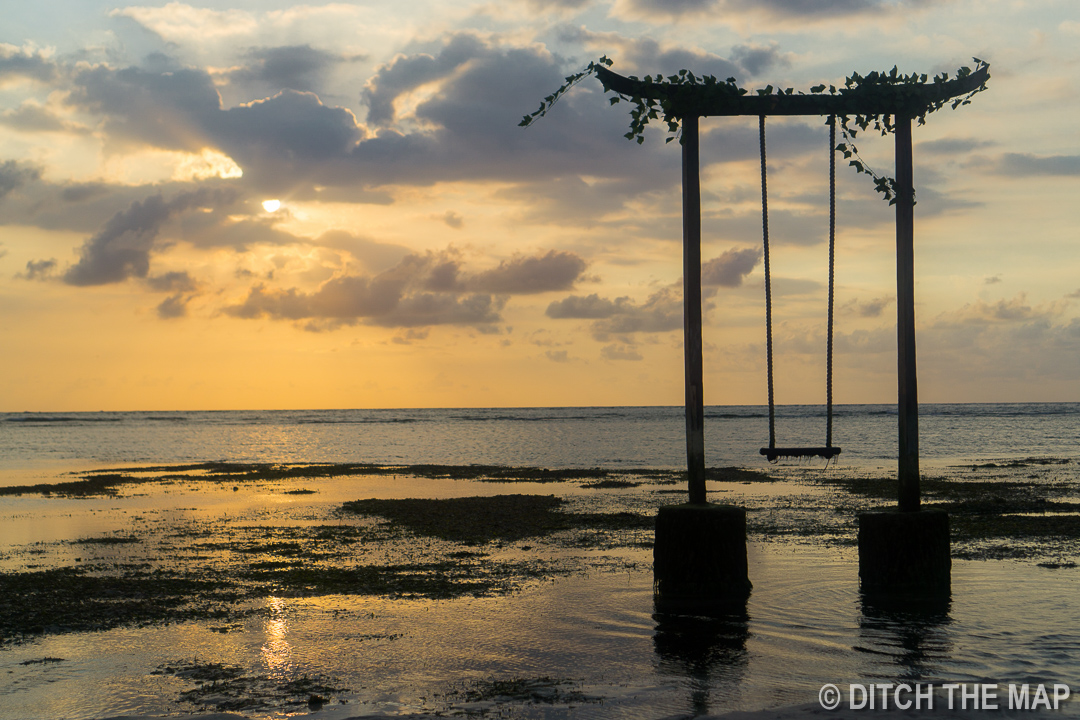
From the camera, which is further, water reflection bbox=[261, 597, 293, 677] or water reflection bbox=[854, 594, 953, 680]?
water reflection bbox=[261, 597, 293, 677]

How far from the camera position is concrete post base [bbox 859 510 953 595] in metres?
11.0

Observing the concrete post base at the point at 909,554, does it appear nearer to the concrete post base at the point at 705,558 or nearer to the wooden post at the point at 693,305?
the concrete post base at the point at 705,558

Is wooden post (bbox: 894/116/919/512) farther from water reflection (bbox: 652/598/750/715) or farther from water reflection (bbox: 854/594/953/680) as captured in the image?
water reflection (bbox: 652/598/750/715)

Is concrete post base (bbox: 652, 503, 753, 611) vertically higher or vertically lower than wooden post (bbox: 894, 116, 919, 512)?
lower

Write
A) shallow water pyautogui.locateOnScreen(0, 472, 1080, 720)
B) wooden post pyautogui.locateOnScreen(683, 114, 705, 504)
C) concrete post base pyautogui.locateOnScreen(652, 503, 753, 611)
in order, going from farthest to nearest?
Answer: wooden post pyautogui.locateOnScreen(683, 114, 705, 504)
concrete post base pyautogui.locateOnScreen(652, 503, 753, 611)
shallow water pyautogui.locateOnScreen(0, 472, 1080, 720)

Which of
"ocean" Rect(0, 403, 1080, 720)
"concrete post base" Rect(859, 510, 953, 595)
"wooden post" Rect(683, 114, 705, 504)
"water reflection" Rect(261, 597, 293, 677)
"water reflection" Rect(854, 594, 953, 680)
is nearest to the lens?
"ocean" Rect(0, 403, 1080, 720)

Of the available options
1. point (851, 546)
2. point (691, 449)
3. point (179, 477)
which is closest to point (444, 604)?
point (691, 449)

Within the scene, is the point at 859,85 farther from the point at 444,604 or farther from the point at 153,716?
the point at 153,716

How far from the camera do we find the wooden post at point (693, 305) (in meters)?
11.2

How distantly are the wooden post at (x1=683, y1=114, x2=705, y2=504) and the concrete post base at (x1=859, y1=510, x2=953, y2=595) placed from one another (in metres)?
2.50

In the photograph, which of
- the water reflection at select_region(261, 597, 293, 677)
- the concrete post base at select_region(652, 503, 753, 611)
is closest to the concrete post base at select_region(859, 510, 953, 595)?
the concrete post base at select_region(652, 503, 753, 611)

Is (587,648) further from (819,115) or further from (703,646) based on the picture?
(819,115)

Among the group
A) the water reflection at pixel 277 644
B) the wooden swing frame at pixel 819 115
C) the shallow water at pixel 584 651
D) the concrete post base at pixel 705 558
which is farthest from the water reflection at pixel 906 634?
the water reflection at pixel 277 644

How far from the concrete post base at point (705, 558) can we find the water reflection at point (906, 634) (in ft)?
5.41
